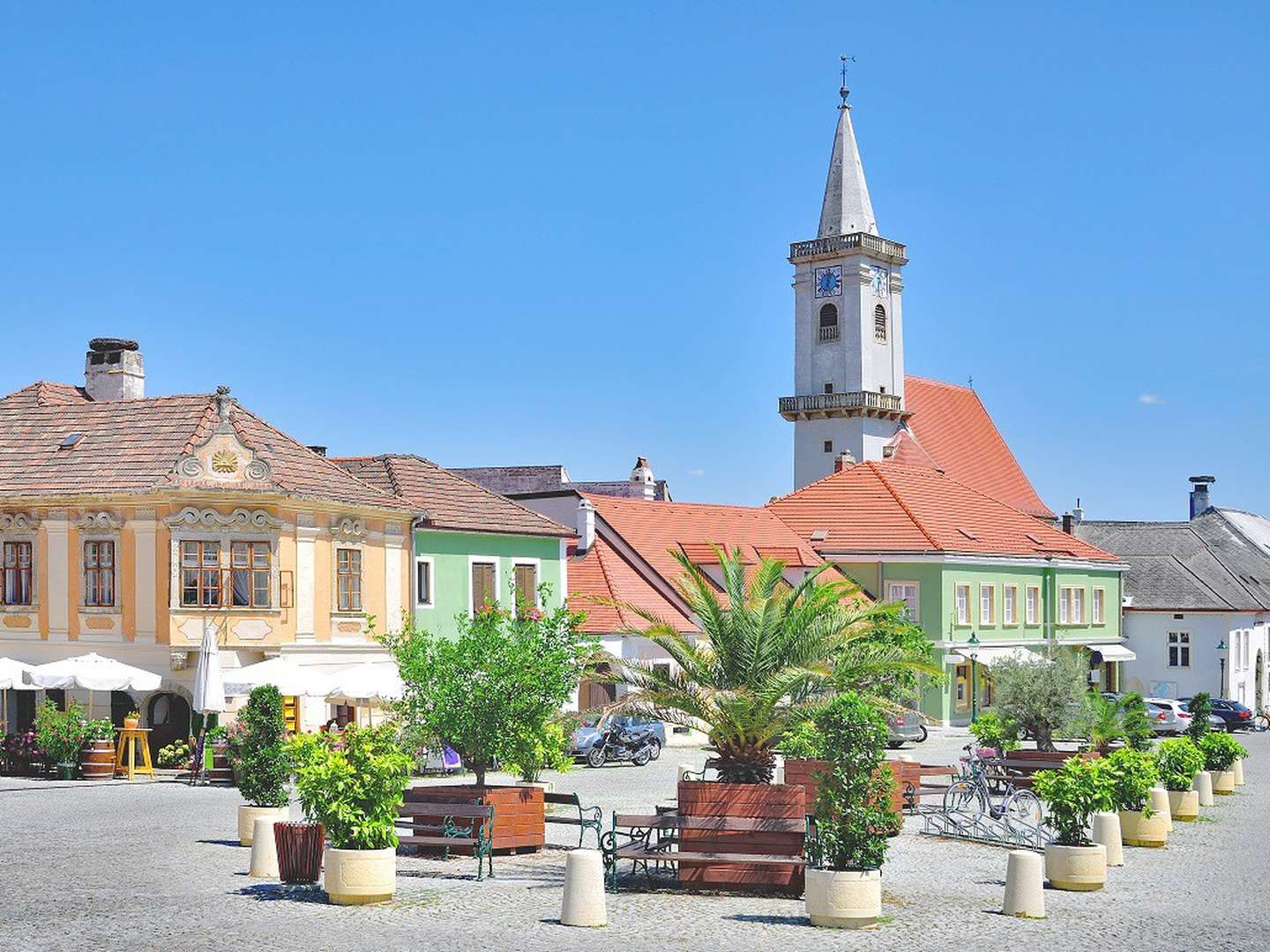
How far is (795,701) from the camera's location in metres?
20.6

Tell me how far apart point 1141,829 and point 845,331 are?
211 ft

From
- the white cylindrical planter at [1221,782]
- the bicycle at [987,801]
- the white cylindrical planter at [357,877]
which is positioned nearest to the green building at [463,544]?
the bicycle at [987,801]

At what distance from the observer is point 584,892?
53.3ft

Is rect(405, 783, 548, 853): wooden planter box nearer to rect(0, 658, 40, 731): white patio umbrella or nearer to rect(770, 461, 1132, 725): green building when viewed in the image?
rect(0, 658, 40, 731): white patio umbrella

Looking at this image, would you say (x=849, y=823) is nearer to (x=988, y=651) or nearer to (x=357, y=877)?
(x=357, y=877)

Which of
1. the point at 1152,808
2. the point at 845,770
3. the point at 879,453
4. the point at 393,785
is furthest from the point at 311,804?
the point at 879,453

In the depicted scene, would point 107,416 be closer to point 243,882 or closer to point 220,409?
point 220,409

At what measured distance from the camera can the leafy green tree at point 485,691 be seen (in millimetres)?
20969

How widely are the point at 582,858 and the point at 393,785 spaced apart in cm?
214

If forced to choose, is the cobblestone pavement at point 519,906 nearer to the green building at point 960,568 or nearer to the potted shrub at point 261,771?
the potted shrub at point 261,771

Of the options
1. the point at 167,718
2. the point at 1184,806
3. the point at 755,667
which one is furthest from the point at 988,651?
the point at 755,667

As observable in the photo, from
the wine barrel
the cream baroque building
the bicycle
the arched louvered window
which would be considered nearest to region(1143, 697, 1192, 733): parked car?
the bicycle

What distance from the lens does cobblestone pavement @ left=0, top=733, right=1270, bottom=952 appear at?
15414 millimetres

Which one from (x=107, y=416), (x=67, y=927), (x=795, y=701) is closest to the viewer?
(x=67, y=927)
